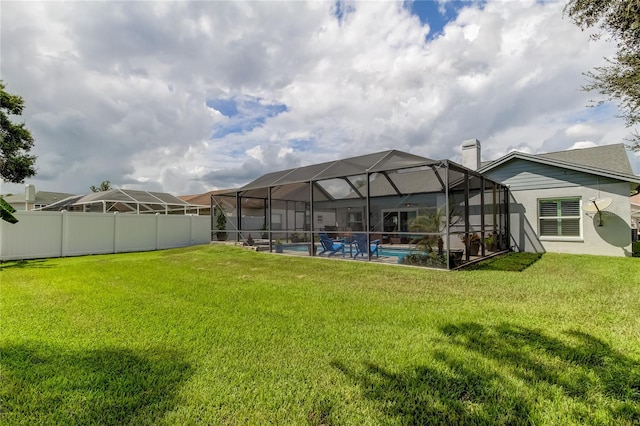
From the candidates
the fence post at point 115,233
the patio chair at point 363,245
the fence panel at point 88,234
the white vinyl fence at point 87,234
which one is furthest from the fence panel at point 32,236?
the patio chair at point 363,245

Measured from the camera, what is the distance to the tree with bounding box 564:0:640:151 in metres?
6.16

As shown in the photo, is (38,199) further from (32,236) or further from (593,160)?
(593,160)

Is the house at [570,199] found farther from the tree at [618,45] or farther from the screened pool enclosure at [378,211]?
the tree at [618,45]

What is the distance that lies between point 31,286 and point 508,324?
27.8 feet

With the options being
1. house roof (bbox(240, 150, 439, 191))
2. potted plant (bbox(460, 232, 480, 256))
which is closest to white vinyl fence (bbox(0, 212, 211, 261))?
house roof (bbox(240, 150, 439, 191))

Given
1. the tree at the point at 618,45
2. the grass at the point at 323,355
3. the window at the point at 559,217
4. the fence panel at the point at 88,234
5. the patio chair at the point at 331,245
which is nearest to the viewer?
the grass at the point at 323,355

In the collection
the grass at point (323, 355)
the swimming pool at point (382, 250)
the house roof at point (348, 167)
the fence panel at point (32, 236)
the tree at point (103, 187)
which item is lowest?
the grass at point (323, 355)

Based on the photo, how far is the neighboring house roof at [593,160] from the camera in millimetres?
9445

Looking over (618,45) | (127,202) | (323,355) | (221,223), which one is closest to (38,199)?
(127,202)

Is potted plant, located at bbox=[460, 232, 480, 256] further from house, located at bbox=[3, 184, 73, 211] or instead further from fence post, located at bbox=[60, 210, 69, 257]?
house, located at bbox=[3, 184, 73, 211]

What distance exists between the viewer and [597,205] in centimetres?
938

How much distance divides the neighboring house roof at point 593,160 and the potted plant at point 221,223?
11.9 meters

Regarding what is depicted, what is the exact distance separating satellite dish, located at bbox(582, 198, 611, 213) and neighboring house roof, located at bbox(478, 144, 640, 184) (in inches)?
34.4

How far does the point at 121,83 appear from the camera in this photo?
951 cm
